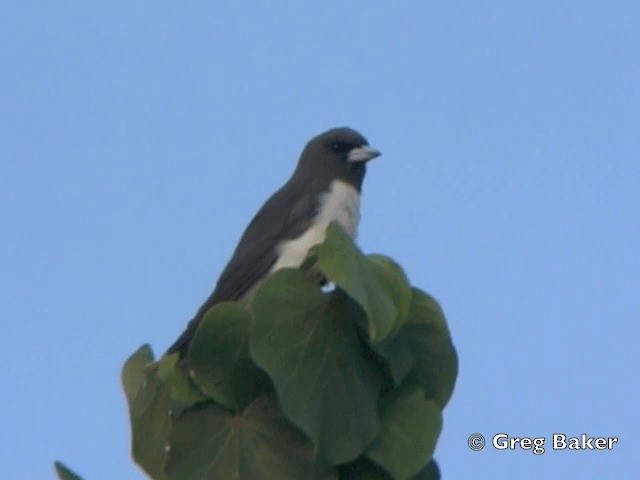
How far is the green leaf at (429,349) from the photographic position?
309 cm

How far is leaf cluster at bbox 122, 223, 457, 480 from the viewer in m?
2.83

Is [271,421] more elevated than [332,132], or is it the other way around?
[332,132]

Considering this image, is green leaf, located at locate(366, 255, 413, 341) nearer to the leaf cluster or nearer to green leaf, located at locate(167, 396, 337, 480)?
the leaf cluster

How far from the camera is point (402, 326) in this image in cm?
304

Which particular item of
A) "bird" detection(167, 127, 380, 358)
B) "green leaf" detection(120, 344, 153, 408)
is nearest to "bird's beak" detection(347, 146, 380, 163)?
"bird" detection(167, 127, 380, 358)

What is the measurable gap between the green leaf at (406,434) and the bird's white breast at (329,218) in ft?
9.13

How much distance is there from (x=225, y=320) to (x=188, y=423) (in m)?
0.27

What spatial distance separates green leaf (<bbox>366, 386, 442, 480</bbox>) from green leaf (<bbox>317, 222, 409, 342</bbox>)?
0.20m

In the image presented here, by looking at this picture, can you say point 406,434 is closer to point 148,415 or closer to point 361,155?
point 148,415

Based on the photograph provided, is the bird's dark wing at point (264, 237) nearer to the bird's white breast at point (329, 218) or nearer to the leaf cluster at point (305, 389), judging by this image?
the bird's white breast at point (329, 218)

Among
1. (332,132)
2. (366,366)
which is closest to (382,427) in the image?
(366,366)

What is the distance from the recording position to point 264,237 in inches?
237

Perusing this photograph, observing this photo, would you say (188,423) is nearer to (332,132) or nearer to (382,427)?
(382,427)

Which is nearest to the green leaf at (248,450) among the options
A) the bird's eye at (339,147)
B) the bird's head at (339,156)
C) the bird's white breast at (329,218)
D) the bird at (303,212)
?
the bird at (303,212)
